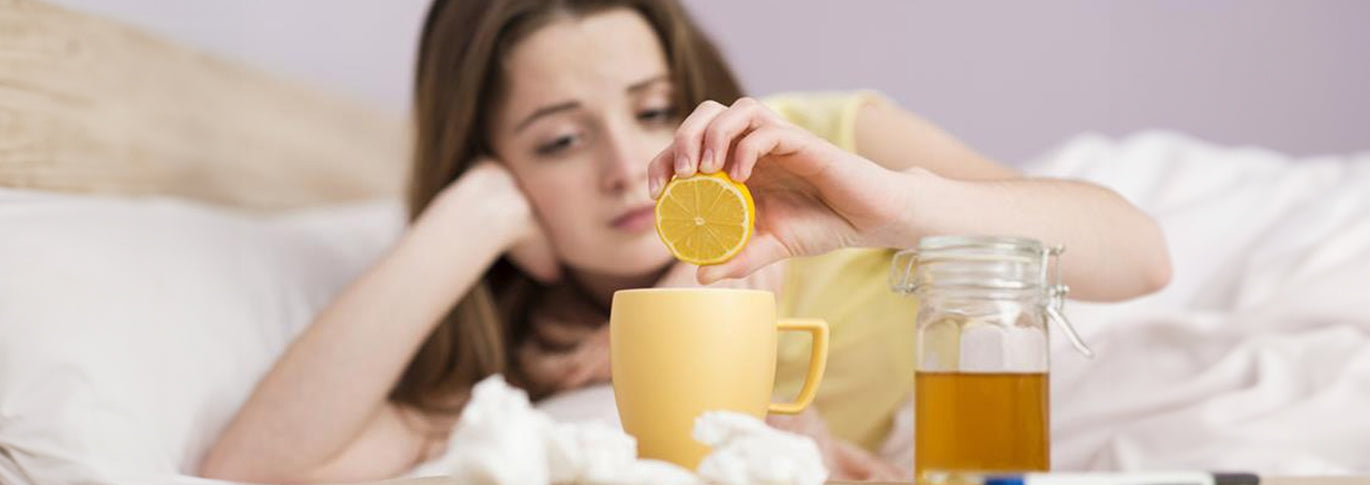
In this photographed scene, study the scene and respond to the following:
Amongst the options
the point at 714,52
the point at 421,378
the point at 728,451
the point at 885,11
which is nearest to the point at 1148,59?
the point at 885,11

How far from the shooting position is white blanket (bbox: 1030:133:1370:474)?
1.29 metres

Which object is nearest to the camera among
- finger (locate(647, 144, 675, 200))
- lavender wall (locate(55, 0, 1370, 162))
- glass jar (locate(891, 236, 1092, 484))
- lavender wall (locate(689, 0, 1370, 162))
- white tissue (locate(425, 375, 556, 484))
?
white tissue (locate(425, 375, 556, 484))

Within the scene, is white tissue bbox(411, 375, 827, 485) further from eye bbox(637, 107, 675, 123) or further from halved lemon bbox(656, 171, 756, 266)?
eye bbox(637, 107, 675, 123)

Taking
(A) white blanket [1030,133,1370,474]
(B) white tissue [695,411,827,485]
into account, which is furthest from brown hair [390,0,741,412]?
(B) white tissue [695,411,827,485]

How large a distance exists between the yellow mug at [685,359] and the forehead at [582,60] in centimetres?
61

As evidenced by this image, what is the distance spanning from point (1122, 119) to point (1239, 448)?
161 centimetres

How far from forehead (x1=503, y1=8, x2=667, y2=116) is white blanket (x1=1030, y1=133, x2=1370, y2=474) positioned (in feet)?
1.81

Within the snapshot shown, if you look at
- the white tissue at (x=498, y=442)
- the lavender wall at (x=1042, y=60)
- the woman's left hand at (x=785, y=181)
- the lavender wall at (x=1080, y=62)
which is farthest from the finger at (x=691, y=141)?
the lavender wall at (x=1080, y=62)

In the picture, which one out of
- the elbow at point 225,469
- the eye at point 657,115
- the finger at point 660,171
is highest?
the eye at point 657,115

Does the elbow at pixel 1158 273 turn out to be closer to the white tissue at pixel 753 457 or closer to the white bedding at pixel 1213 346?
the white bedding at pixel 1213 346

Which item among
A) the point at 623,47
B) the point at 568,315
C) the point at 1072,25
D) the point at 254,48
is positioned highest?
the point at 1072,25

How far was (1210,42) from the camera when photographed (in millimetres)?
2689

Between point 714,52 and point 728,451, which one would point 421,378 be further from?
point 728,451

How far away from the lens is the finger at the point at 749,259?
809mm
